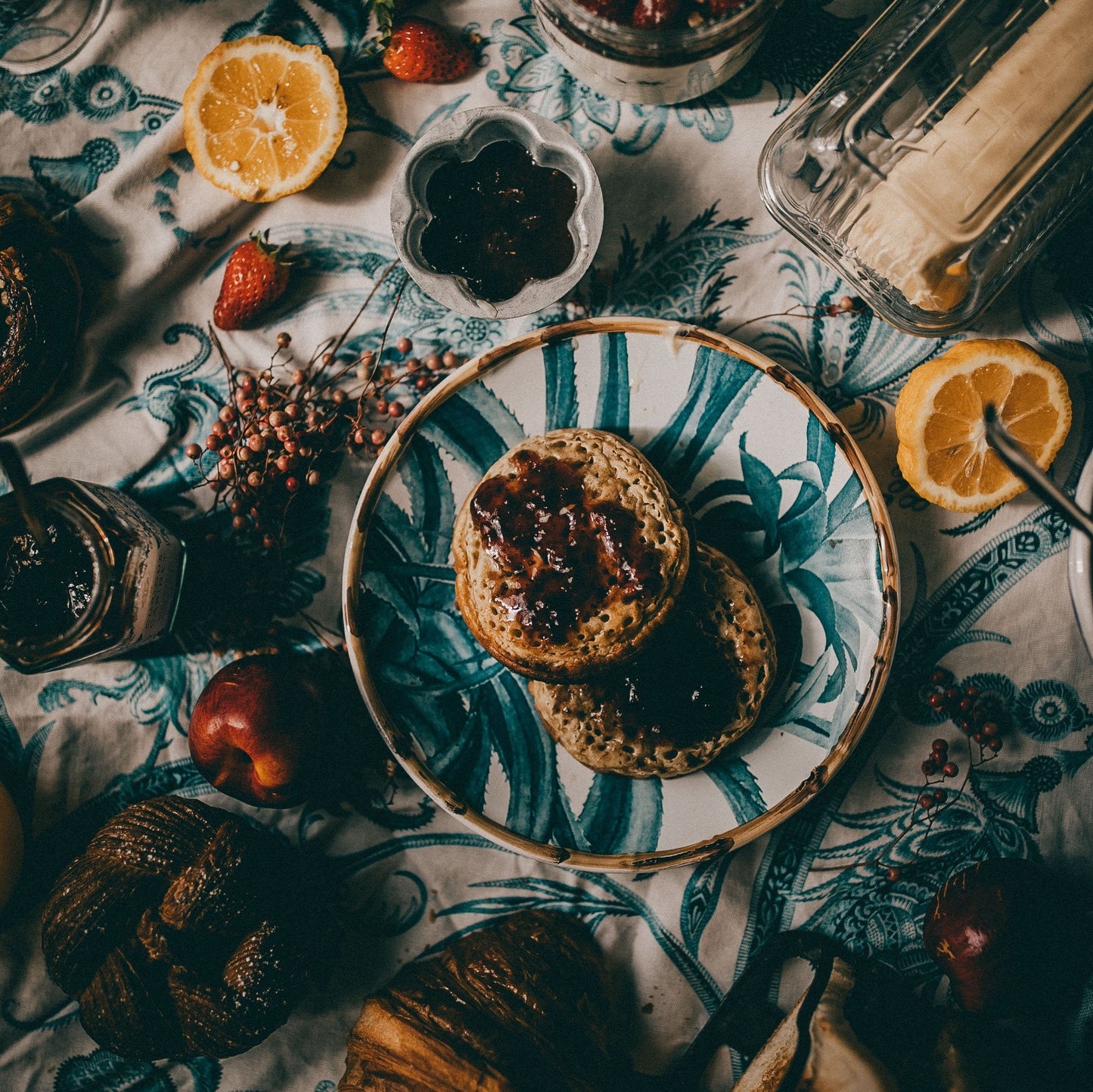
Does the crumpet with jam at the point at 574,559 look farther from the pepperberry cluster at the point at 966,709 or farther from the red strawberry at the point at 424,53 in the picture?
the red strawberry at the point at 424,53

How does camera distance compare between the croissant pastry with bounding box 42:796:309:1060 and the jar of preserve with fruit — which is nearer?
the jar of preserve with fruit

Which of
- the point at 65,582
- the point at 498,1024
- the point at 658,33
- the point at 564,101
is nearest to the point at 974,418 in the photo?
the point at 658,33

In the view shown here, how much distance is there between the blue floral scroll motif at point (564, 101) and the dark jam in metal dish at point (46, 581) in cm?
105

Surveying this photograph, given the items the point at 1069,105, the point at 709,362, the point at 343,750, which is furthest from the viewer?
the point at 343,750

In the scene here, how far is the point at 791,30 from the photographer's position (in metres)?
1.42

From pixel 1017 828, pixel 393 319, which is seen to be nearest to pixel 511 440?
pixel 393 319

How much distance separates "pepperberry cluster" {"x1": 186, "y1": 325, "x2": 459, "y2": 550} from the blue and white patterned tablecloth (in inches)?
2.0

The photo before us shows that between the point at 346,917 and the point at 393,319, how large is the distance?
106 cm

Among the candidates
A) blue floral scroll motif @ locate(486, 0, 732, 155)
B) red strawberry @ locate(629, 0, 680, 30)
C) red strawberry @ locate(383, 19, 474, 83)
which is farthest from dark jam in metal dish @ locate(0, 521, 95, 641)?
red strawberry @ locate(629, 0, 680, 30)

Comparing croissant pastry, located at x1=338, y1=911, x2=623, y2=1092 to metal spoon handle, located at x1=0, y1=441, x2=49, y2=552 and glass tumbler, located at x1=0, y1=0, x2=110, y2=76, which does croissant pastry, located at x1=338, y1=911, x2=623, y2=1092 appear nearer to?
metal spoon handle, located at x1=0, y1=441, x2=49, y2=552

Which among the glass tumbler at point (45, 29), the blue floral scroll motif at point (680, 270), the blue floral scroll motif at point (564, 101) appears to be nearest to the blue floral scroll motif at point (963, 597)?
the blue floral scroll motif at point (680, 270)

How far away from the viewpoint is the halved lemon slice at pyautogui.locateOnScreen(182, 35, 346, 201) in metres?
1.41

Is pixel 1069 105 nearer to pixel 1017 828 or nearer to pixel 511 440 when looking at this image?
pixel 511 440

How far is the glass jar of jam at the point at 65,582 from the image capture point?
1.31 metres
